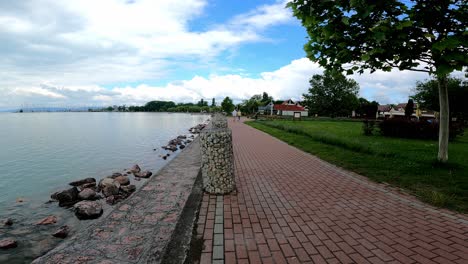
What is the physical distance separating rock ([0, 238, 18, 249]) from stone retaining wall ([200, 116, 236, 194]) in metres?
3.93

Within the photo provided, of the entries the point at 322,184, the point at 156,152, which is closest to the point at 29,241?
the point at 322,184

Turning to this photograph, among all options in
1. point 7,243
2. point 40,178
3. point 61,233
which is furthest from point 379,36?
point 40,178

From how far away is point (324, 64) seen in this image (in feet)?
22.1

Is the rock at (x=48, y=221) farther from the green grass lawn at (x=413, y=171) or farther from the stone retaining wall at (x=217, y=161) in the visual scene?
the green grass lawn at (x=413, y=171)

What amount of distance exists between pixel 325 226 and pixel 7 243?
238 inches

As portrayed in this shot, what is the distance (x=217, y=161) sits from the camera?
224 inches

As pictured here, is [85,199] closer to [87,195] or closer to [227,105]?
[87,195]

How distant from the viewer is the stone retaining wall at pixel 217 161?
18.5 ft

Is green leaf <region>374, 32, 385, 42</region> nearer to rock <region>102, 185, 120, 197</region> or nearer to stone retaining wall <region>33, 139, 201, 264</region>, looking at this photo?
stone retaining wall <region>33, 139, 201, 264</region>

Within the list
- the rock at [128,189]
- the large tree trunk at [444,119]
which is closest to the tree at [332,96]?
the large tree trunk at [444,119]

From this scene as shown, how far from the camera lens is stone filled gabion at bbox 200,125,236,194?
222 inches

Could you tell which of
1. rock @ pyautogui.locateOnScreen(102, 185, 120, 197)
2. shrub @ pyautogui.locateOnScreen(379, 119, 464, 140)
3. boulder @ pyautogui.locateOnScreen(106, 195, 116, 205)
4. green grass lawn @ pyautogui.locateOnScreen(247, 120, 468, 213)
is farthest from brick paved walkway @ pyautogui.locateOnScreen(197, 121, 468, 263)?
shrub @ pyautogui.locateOnScreen(379, 119, 464, 140)

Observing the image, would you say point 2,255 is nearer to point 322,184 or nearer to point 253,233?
point 253,233

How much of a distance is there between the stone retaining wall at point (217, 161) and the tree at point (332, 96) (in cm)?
6005
